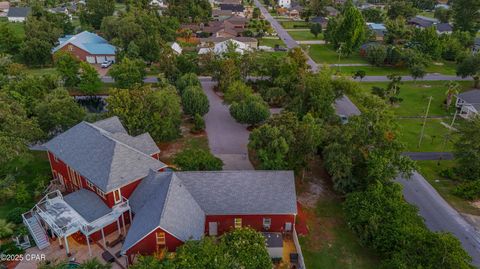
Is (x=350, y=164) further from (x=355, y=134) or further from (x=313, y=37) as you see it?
(x=313, y=37)

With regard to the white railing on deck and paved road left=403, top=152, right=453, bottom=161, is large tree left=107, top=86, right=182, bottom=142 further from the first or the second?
paved road left=403, top=152, right=453, bottom=161

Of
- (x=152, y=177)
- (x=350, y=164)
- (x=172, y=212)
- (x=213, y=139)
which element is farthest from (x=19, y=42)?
(x=350, y=164)

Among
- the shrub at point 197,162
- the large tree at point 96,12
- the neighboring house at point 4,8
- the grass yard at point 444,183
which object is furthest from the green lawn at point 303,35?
the neighboring house at point 4,8

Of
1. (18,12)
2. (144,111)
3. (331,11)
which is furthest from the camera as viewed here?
(331,11)

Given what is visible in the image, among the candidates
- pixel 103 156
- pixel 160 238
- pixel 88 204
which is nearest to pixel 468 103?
pixel 160 238

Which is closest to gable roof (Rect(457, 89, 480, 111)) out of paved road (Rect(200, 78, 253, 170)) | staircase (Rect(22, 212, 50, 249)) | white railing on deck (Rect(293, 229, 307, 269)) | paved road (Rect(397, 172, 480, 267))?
paved road (Rect(397, 172, 480, 267))

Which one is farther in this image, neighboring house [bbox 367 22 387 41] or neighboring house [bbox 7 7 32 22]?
neighboring house [bbox 7 7 32 22]

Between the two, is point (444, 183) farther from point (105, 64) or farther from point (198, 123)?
point (105, 64)
